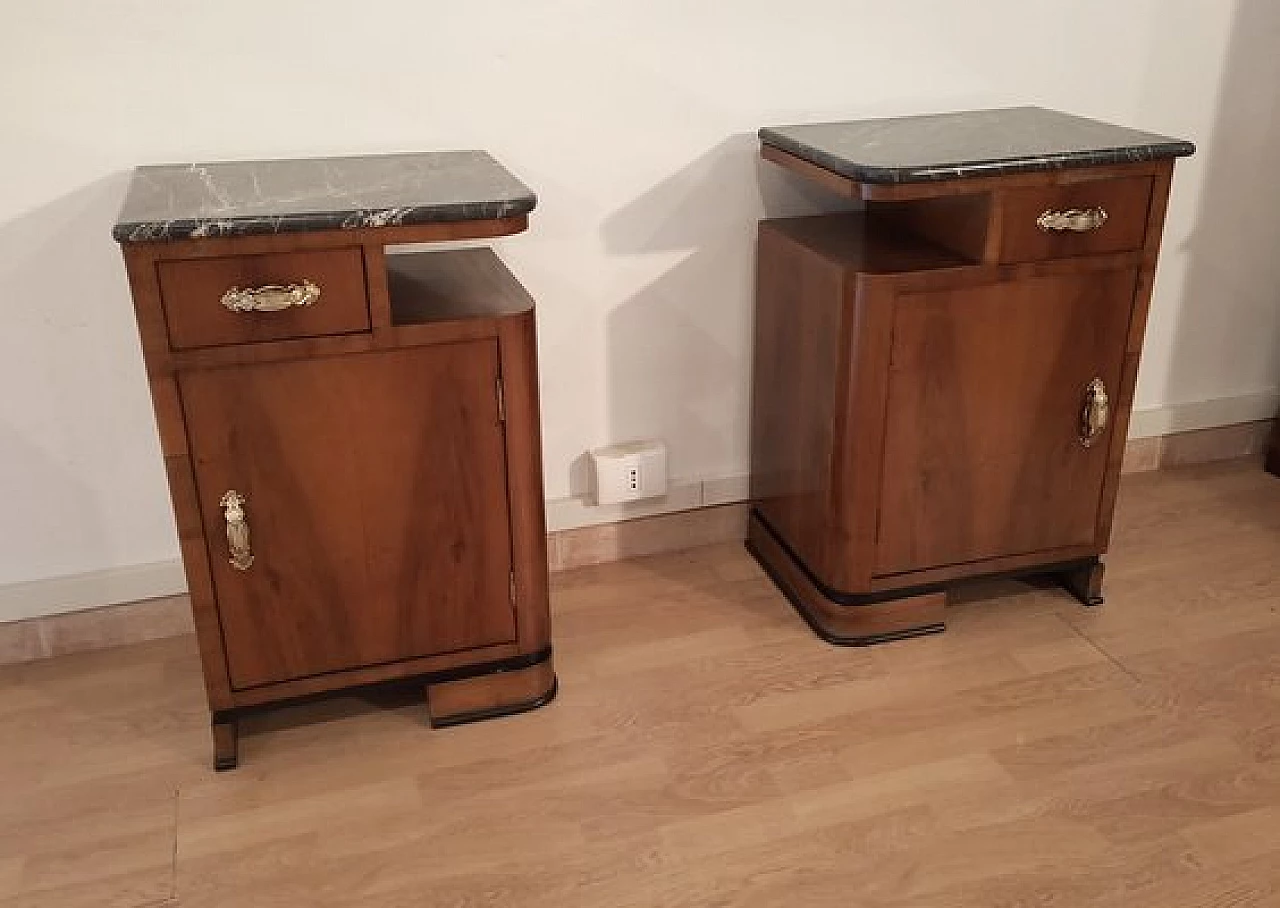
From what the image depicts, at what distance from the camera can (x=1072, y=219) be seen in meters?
1.71

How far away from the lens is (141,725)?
173 centimetres

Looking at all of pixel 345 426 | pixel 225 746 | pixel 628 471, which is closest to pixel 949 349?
pixel 628 471

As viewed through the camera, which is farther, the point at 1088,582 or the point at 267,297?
the point at 1088,582

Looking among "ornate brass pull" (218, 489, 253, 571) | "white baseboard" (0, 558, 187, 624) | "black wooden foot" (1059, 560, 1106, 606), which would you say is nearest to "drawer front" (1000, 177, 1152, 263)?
"black wooden foot" (1059, 560, 1106, 606)

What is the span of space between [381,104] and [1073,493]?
1.30 m

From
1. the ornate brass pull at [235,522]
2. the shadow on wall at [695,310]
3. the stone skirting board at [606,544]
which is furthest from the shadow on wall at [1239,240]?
the ornate brass pull at [235,522]

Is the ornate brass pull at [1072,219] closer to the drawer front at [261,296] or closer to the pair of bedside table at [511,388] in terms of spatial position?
the pair of bedside table at [511,388]

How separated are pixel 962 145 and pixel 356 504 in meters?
1.05

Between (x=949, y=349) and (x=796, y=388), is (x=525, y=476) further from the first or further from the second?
(x=949, y=349)

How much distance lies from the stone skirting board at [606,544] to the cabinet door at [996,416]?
0.46 metres

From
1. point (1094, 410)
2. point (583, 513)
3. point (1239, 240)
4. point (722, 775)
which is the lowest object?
point (722, 775)

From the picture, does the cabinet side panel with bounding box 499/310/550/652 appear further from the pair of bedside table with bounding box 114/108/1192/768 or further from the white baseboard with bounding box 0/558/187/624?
the white baseboard with bounding box 0/558/187/624

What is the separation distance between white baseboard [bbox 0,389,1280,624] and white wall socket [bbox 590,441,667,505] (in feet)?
0.16

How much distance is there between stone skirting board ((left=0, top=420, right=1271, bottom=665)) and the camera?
1896 millimetres
